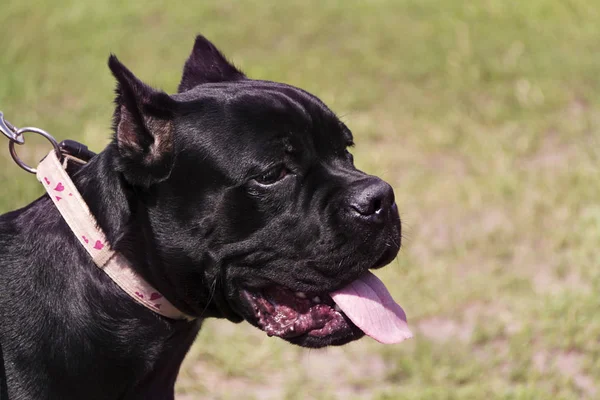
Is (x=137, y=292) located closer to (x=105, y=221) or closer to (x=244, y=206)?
(x=105, y=221)

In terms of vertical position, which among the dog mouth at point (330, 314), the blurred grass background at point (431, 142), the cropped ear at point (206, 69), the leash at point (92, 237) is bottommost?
the blurred grass background at point (431, 142)

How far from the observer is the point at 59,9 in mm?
10062

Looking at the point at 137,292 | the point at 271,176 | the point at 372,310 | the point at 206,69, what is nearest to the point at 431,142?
the point at 206,69

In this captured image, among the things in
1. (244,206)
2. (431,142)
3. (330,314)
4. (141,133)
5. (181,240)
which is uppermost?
(141,133)

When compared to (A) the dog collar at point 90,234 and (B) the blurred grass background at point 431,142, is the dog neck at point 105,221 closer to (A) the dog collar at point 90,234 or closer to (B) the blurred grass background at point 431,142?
(A) the dog collar at point 90,234

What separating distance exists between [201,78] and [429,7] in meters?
6.37

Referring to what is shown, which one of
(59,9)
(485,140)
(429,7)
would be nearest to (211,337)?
(485,140)

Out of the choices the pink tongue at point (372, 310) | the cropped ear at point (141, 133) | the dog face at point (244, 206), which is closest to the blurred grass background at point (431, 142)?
the pink tongue at point (372, 310)

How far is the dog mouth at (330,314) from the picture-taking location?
2.97m

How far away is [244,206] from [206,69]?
851mm

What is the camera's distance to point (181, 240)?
2934 mm

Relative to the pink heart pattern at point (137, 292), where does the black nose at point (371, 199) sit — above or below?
above

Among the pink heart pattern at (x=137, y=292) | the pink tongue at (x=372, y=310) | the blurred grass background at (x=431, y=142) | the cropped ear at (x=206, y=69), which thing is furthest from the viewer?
the blurred grass background at (x=431, y=142)

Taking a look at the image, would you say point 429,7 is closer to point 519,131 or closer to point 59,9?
point 519,131
